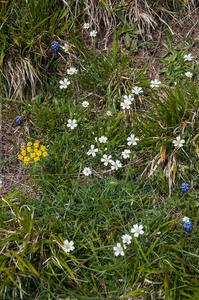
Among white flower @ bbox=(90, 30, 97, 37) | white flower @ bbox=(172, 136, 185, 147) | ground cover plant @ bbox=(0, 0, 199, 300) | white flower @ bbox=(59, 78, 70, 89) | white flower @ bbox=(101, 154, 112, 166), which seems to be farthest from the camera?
white flower @ bbox=(90, 30, 97, 37)

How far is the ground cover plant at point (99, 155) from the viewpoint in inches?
94.0

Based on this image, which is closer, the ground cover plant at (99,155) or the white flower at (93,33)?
the ground cover plant at (99,155)

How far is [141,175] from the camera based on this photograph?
2910mm

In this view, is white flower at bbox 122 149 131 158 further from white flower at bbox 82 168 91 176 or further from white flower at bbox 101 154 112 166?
white flower at bbox 82 168 91 176

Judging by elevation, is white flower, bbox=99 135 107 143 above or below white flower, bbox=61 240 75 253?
above

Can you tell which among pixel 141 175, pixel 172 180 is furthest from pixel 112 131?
pixel 172 180

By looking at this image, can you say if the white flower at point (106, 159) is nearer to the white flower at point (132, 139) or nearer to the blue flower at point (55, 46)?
the white flower at point (132, 139)

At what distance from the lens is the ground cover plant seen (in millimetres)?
2387

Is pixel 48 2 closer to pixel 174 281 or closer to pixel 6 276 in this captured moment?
pixel 6 276

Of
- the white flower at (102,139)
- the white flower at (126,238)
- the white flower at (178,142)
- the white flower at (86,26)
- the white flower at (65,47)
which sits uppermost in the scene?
the white flower at (86,26)

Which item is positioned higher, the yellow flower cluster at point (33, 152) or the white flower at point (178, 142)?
the white flower at point (178, 142)

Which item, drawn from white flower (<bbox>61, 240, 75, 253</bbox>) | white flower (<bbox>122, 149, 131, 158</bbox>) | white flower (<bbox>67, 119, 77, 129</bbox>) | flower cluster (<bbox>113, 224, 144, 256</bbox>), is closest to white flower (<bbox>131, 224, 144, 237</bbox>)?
flower cluster (<bbox>113, 224, 144, 256</bbox>)

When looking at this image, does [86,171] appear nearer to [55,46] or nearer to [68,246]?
[68,246]

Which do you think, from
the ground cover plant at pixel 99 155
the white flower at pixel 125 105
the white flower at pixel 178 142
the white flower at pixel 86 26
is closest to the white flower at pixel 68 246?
the ground cover plant at pixel 99 155
